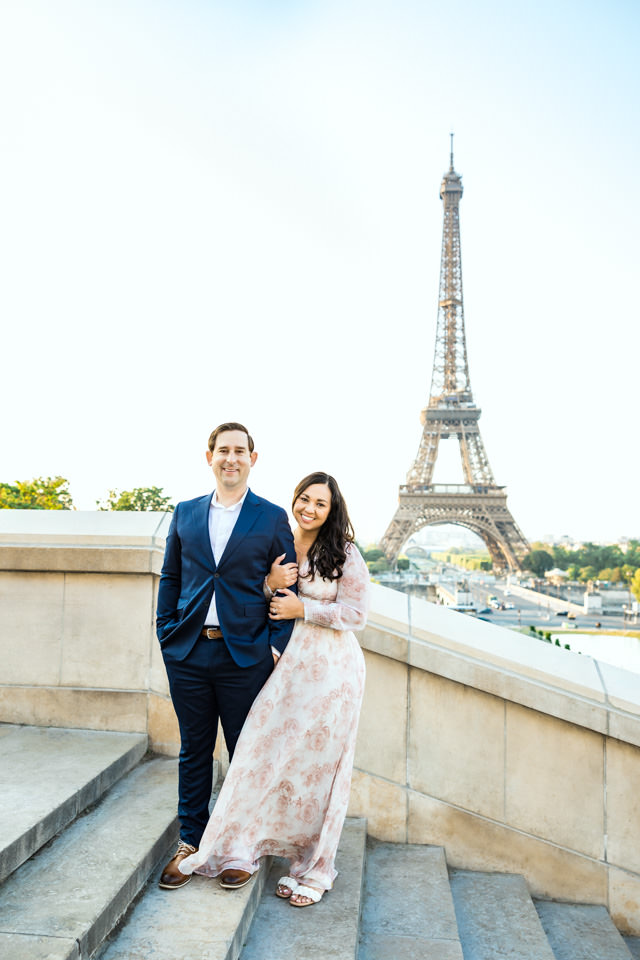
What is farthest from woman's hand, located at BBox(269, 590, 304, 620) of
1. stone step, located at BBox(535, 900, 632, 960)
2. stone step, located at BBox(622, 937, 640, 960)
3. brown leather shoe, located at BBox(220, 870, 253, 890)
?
stone step, located at BBox(622, 937, 640, 960)

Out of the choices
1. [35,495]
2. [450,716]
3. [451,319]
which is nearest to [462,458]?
[451,319]

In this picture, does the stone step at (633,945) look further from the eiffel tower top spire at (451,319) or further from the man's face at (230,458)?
the eiffel tower top spire at (451,319)

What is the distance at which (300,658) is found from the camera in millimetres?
2688

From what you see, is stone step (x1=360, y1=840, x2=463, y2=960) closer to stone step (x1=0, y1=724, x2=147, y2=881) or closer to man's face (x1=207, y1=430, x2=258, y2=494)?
stone step (x1=0, y1=724, x2=147, y2=881)

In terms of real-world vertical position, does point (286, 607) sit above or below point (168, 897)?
above

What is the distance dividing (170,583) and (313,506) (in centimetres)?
61

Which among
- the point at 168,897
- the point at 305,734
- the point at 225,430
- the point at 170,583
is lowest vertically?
the point at 168,897

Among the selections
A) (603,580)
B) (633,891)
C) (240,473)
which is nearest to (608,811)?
(633,891)

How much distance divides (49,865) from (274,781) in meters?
0.83

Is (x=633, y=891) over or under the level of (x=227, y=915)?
under

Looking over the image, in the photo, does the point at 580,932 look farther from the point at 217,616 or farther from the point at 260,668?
the point at 217,616

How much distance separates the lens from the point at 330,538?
9.02 ft

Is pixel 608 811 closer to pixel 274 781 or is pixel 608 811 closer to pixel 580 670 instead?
pixel 580 670

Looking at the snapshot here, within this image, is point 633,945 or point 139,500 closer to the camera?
point 633,945
